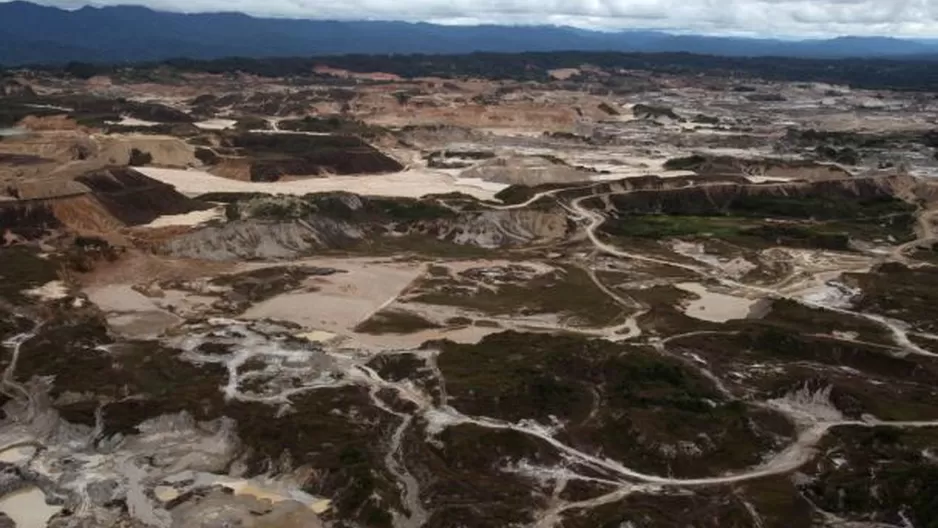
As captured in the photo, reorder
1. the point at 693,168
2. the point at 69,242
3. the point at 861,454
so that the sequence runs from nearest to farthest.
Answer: the point at 861,454
the point at 69,242
the point at 693,168

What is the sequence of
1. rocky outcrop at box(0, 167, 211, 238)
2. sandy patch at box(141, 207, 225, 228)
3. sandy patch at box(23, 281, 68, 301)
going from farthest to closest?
1. sandy patch at box(141, 207, 225, 228)
2. rocky outcrop at box(0, 167, 211, 238)
3. sandy patch at box(23, 281, 68, 301)

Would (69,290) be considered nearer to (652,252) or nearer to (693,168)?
(652,252)

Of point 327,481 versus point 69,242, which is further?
point 69,242

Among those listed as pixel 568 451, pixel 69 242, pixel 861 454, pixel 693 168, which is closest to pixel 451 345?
pixel 568 451

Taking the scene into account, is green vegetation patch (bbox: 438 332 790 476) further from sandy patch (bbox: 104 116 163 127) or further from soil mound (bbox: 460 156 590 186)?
sandy patch (bbox: 104 116 163 127)

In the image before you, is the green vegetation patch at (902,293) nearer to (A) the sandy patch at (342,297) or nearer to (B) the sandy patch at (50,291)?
(A) the sandy patch at (342,297)

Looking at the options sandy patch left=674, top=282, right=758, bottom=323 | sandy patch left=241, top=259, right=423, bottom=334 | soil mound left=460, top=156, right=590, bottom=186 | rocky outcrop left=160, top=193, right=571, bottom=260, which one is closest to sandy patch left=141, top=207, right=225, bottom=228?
rocky outcrop left=160, top=193, right=571, bottom=260
